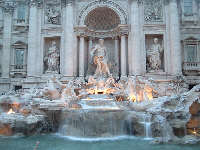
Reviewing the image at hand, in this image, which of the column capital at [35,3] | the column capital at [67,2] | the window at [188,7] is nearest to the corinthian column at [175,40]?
the window at [188,7]

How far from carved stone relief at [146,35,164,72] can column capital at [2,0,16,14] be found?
36.7ft

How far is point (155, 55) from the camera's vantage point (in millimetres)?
16609

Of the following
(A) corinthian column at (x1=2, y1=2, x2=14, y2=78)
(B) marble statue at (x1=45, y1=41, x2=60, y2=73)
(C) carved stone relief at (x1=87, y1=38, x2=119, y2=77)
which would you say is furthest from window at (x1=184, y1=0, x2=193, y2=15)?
(A) corinthian column at (x1=2, y1=2, x2=14, y2=78)

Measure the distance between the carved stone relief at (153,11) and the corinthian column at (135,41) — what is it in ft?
2.77

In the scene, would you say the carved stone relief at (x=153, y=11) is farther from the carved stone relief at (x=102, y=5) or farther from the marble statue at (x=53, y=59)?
the marble statue at (x=53, y=59)

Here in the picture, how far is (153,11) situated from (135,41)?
2.99 meters

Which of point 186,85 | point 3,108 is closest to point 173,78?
point 186,85

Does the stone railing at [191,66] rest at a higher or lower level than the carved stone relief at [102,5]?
lower

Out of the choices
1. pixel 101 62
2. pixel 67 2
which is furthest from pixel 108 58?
pixel 67 2

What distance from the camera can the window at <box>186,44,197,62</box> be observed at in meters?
17.0

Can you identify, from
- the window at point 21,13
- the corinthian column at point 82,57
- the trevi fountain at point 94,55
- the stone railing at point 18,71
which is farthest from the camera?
the window at point 21,13

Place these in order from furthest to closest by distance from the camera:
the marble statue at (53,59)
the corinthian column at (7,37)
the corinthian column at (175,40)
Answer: the corinthian column at (7,37) < the marble statue at (53,59) < the corinthian column at (175,40)

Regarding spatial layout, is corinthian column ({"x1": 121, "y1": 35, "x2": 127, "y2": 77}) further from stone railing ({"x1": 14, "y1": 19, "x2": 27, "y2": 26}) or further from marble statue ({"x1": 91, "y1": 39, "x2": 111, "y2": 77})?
stone railing ({"x1": 14, "y1": 19, "x2": 27, "y2": 26})

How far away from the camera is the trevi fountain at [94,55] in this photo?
1272 centimetres
